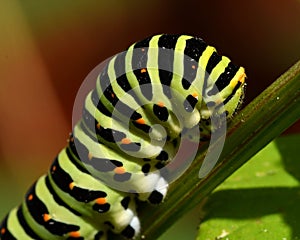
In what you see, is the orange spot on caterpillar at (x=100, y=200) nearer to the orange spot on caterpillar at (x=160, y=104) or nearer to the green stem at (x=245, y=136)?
the green stem at (x=245, y=136)

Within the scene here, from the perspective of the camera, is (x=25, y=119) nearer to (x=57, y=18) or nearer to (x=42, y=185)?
(x=57, y=18)

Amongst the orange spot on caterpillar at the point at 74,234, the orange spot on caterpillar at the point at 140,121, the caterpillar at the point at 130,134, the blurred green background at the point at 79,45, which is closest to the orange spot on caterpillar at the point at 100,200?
the caterpillar at the point at 130,134

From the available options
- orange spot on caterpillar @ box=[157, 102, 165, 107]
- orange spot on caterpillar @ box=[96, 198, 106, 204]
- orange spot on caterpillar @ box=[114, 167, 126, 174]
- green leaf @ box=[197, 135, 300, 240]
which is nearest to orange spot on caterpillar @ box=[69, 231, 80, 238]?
orange spot on caterpillar @ box=[96, 198, 106, 204]

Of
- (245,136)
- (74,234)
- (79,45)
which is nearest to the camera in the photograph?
(245,136)

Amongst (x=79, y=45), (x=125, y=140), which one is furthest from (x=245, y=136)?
(x=79, y=45)

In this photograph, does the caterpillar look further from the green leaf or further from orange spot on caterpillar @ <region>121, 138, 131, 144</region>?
the green leaf

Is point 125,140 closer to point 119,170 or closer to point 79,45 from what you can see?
point 119,170

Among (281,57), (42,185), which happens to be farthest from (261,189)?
(281,57)
